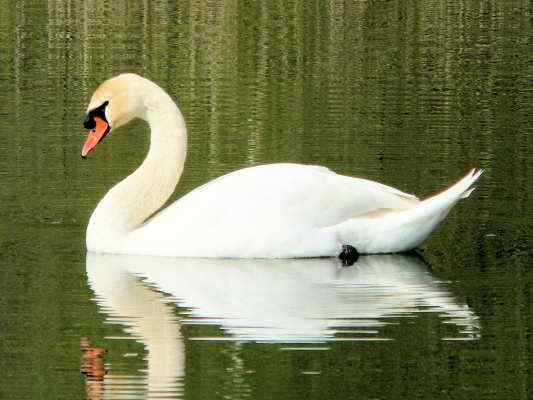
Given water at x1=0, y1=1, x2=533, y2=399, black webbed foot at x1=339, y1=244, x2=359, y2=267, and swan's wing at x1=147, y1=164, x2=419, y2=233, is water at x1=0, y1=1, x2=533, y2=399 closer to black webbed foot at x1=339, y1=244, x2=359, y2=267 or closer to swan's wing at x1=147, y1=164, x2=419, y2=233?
black webbed foot at x1=339, y1=244, x2=359, y2=267

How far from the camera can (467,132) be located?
18297 millimetres

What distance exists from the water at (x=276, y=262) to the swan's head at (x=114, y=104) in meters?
0.81

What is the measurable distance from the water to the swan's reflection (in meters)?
0.02

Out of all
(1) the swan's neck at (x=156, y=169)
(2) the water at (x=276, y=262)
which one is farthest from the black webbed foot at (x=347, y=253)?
(1) the swan's neck at (x=156, y=169)

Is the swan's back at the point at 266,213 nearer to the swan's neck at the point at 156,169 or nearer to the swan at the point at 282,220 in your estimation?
the swan at the point at 282,220

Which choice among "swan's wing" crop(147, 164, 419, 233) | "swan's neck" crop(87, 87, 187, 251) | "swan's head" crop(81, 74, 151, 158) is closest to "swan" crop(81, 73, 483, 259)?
"swan's wing" crop(147, 164, 419, 233)

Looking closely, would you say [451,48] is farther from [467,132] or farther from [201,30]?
[467,132]

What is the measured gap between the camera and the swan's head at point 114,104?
13.3 m

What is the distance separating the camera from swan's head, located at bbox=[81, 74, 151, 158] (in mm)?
13305

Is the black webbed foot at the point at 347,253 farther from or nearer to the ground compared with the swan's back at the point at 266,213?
nearer to the ground

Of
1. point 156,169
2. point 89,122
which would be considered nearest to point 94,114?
point 89,122

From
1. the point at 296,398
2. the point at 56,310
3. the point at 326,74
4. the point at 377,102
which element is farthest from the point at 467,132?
the point at 296,398

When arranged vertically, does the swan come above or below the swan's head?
below

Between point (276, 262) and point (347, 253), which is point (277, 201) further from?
point (347, 253)
